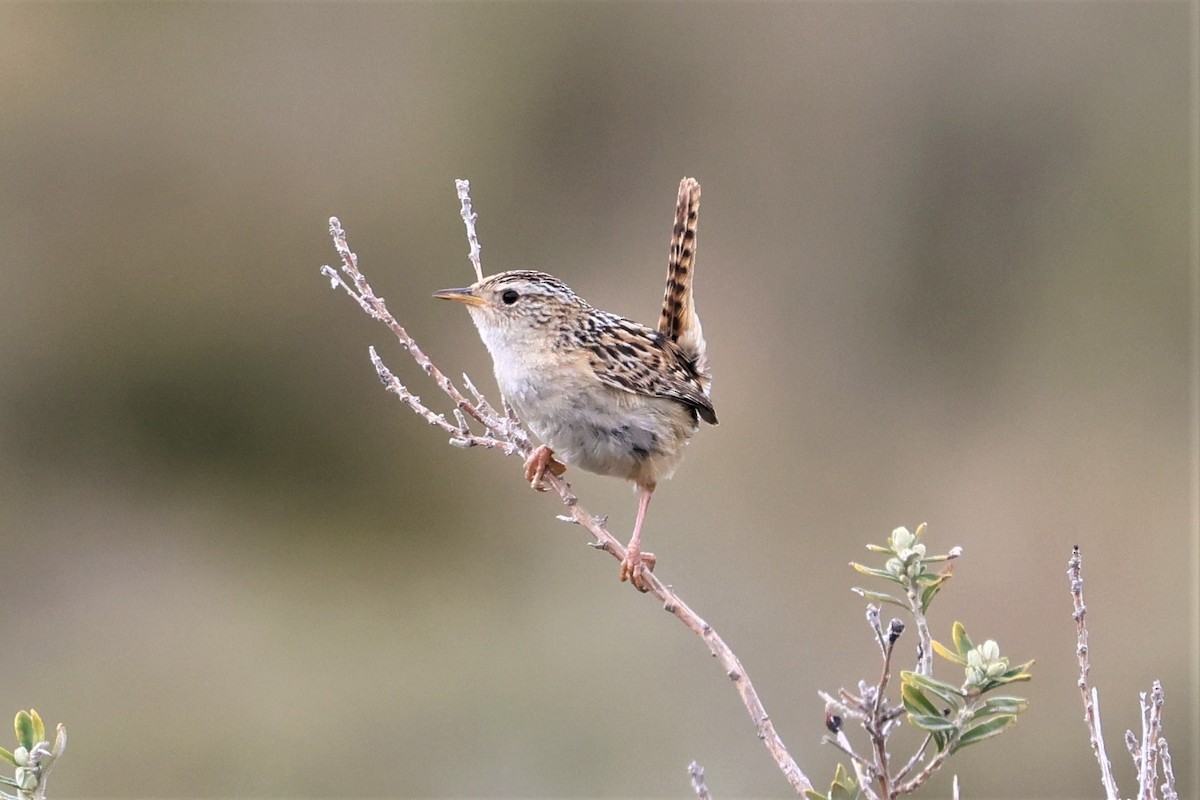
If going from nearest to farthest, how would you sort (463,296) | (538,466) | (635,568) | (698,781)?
(698,781)
(635,568)
(538,466)
(463,296)

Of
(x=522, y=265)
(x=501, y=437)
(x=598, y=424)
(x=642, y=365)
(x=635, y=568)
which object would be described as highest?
(x=522, y=265)

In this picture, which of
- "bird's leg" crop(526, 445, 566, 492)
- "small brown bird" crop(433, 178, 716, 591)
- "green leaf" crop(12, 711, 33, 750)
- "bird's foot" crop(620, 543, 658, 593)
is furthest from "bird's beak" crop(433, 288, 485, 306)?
"green leaf" crop(12, 711, 33, 750)

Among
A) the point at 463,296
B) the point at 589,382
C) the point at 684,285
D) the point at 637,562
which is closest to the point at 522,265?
the point at 684,285

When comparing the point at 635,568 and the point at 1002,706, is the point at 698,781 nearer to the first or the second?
the point at 1002,706

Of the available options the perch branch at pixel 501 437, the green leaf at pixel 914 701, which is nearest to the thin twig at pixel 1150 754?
the green leaf at pixel 914 701

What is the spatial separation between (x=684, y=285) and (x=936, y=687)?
2.28 meters

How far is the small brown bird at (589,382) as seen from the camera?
12.3ft

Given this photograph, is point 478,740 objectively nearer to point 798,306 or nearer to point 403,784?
point 403,784

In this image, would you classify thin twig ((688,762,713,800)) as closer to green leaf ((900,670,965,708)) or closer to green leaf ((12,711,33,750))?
green leaf ((900,670,965,708))

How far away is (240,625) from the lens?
382 inches

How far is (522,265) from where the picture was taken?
940 cm

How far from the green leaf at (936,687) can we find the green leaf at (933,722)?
0.12 feet

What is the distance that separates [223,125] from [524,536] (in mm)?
3756

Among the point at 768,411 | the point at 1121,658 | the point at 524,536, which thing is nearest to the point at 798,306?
the point at 768,411
